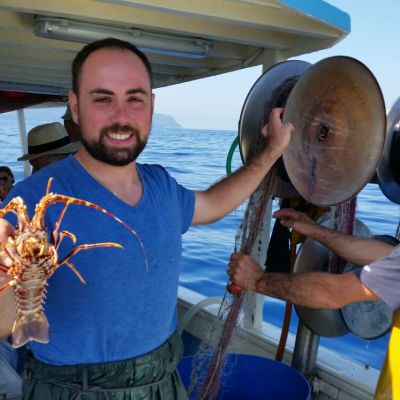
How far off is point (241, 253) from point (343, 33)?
3.76ft

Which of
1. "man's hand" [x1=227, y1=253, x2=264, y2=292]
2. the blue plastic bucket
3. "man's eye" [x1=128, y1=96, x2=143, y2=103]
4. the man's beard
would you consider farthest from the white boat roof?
the blue plastic bucket

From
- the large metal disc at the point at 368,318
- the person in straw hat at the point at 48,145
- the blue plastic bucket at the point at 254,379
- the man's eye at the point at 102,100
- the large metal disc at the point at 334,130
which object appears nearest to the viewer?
the man's eye at the point at 102,100

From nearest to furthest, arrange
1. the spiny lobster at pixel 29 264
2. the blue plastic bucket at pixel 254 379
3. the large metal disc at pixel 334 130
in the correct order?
the spiny lobster at pixel 29 264, the large metal disc at pixel 334 130, the blue plastic bucket at pixel 254 379

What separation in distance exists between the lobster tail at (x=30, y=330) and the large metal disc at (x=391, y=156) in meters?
1.72

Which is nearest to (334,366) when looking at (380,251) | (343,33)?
(380,251)

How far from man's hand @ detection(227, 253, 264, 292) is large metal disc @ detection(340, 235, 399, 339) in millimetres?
434

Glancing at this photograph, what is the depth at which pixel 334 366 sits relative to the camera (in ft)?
9.13

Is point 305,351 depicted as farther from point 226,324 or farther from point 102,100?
point 102,100

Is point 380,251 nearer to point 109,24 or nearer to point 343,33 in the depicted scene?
point 343,33

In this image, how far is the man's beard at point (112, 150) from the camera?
1743mm

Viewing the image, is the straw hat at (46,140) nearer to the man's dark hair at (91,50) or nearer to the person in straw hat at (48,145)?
the person in straw hat at (48,145)

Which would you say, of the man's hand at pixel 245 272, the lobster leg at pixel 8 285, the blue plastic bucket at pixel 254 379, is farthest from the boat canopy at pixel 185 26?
the blue plastic bucket at pixel 254 379

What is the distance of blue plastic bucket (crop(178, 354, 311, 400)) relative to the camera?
106 inches

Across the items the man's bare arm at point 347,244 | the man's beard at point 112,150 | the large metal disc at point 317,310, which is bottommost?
the large metal disc at point 317,310
